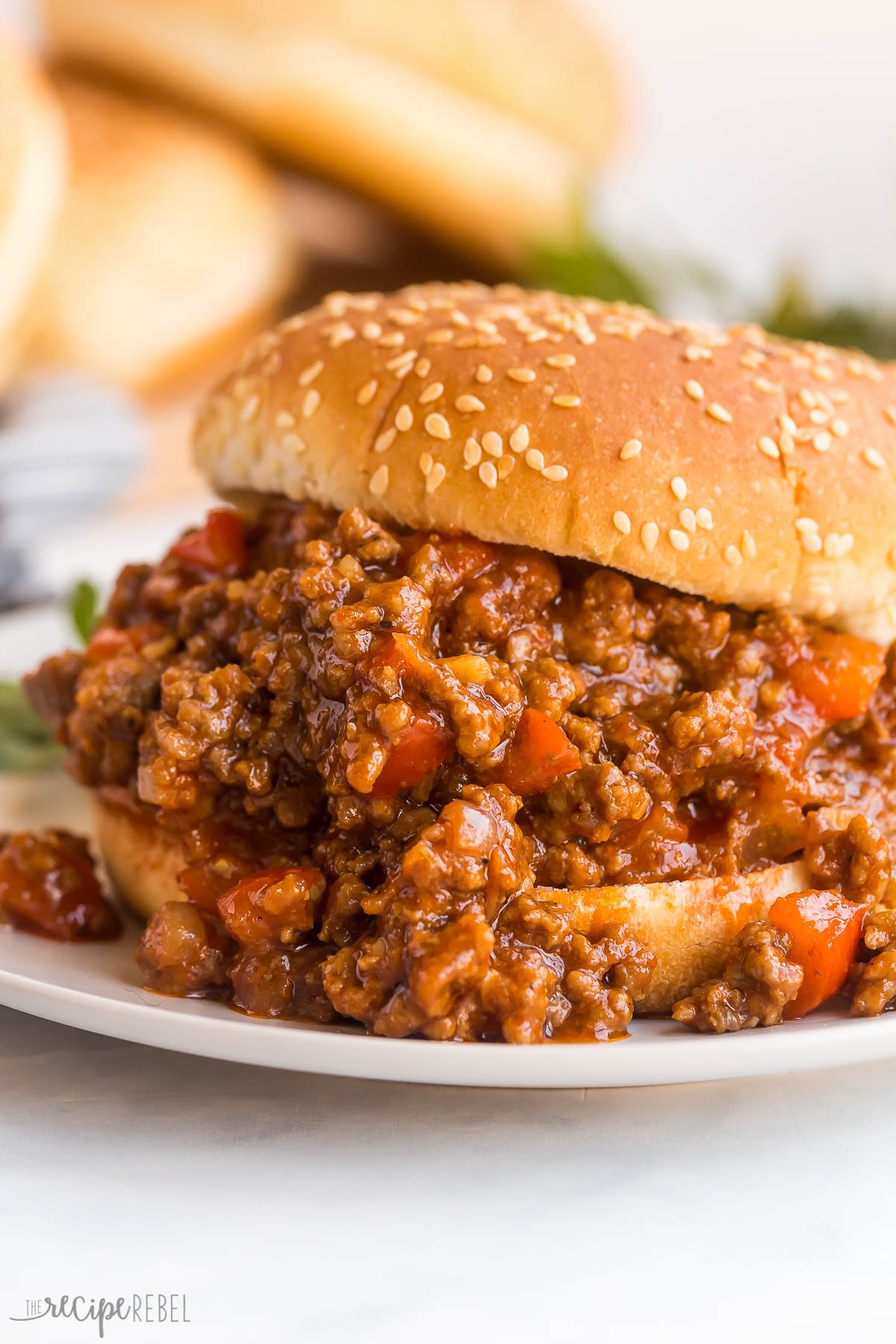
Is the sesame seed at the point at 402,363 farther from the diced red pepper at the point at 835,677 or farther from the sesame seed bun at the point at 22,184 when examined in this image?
the sesame seed bun at the point at 22,184

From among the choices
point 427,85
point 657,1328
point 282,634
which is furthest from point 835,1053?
point 427,85

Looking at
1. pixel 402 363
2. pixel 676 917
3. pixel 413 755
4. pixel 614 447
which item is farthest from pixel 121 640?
pixel 676 917

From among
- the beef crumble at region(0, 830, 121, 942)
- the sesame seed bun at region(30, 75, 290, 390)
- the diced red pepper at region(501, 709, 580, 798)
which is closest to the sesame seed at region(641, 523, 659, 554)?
the diced red pepper at region(501, 709, 580, 798)

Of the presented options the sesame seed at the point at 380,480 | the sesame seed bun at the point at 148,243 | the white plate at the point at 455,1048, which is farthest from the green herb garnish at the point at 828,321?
the white plate at the point at 455,1048

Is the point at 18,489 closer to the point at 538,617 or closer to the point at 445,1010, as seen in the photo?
the point at 538,617

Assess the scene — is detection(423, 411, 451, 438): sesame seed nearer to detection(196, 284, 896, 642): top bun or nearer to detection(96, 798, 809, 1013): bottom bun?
detection(196, 284, 896, 642): top bun

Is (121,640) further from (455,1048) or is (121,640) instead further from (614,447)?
(455,1048)

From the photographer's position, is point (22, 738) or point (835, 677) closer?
point (835, 677)
